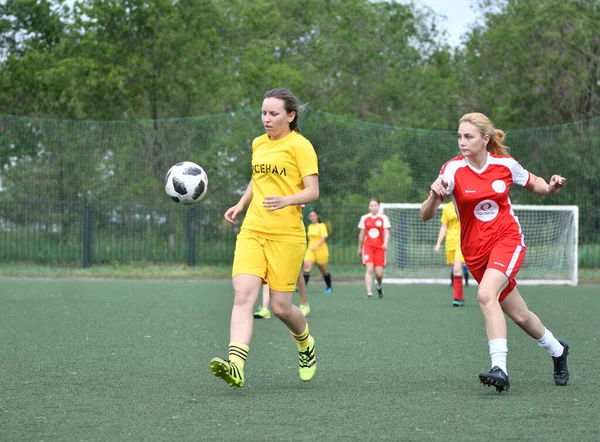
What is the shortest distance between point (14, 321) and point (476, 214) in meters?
6.61

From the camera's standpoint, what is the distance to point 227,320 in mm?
11578

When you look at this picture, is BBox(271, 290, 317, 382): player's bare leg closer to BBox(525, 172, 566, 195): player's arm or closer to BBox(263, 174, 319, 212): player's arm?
BBox(263, 174, 319, 212): player's arm

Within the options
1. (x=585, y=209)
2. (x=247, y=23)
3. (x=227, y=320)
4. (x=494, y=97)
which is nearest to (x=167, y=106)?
(x=247, y=23)

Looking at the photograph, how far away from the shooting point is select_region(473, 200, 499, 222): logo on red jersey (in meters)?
6.16

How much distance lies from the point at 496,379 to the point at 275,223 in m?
1.64

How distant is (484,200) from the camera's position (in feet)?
20.1

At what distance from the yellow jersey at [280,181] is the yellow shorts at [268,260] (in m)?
0.05

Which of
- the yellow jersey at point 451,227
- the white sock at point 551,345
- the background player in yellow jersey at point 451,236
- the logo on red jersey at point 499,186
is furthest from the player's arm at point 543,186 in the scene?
the yellow jersey at point 451,227

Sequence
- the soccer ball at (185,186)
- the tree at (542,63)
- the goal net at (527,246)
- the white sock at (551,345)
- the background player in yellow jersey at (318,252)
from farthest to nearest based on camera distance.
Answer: the tree at (542,63) < the goal net at (527,246) < the background player in yellow jersey at (318,252) < the soccer ball at (185,186) < the white sock at (551,345)

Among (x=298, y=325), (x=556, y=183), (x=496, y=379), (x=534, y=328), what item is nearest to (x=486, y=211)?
(x=556, y=183)

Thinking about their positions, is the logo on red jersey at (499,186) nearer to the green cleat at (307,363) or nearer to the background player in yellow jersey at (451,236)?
the green cleat at (307,363)

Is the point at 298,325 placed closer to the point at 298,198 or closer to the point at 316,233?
the point at 298,198

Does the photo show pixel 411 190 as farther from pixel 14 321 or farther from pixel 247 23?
pixel 247 23

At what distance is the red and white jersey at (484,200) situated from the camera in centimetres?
612
